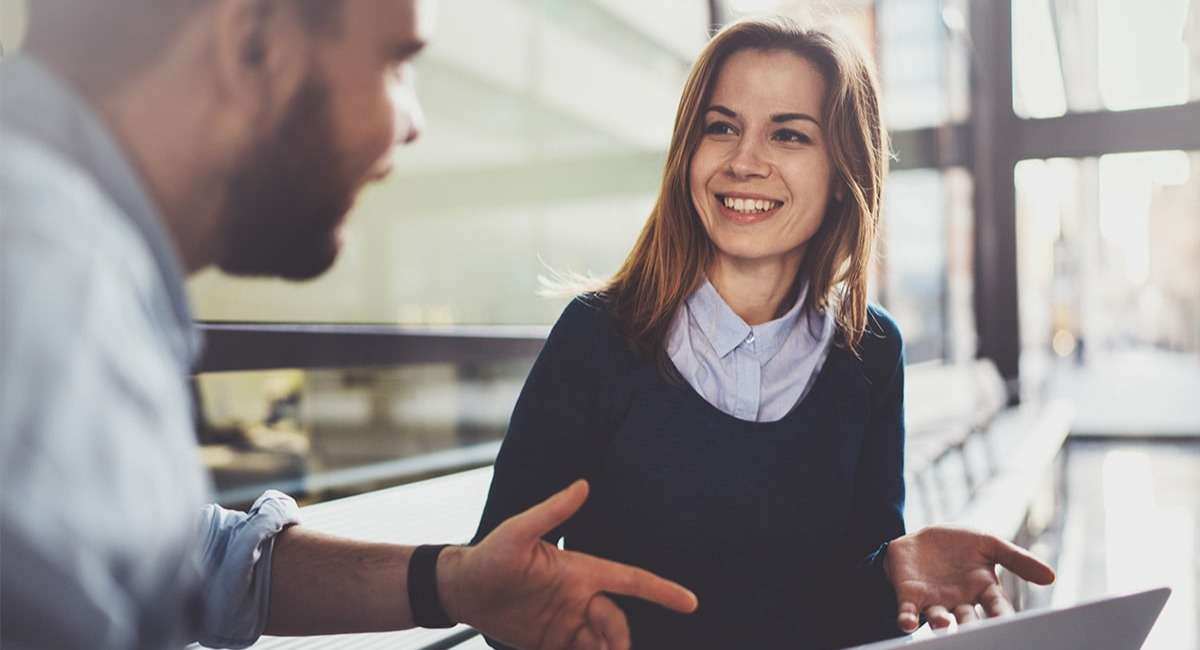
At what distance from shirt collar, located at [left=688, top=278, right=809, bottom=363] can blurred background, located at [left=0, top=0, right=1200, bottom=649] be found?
421 millimetres

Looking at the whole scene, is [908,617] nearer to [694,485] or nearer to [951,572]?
[951,572]

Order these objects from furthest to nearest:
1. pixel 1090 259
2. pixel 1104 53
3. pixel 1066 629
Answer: pixel 1090 259 < pixel 1104 53 < pixel 1066 629

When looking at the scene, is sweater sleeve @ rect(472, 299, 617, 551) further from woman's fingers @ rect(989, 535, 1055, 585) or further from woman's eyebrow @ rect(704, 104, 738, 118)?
woman's fingers @ rect(989, 535, 1055, 585)

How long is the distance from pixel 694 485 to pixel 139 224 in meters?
0.80

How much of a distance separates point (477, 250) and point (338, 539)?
2027 mm

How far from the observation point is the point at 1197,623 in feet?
12.4

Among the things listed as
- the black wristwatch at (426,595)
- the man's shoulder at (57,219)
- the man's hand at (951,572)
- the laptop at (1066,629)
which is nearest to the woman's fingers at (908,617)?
the man's hand at (951,572)

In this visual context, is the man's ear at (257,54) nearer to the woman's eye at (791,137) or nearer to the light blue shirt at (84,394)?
the light blue shirt at (84,394)

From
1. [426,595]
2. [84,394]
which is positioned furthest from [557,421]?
[84,394]

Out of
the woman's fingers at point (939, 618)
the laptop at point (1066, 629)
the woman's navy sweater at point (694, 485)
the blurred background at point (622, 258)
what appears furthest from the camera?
the blurred background at point (622, 258)

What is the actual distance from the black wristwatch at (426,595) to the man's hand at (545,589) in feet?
0.12

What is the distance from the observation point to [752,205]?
1199 mm

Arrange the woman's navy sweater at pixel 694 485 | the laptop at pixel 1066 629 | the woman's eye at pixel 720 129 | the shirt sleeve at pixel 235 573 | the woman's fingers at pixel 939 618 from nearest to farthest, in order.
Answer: the laptop at pixel 1066 629
the shirt sleeve at pixel 235 573
the woman's fingers at pixel 939 618
the woman's navy sweater at pixel 694 485
the woman's eye at pixel 720 129

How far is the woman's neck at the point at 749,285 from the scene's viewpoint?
1.27m
